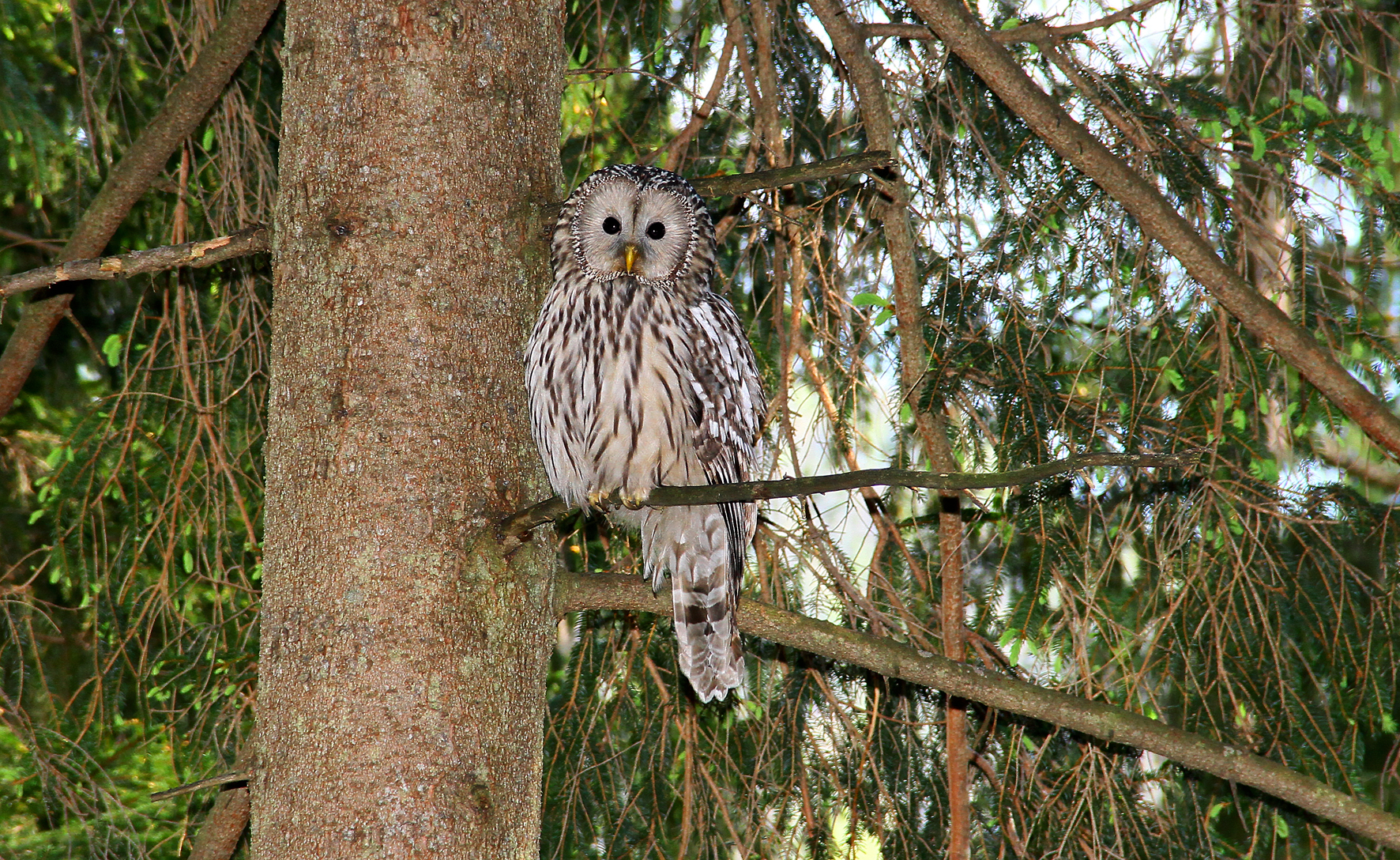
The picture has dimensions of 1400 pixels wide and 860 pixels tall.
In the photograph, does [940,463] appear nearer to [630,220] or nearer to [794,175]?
[794,175]

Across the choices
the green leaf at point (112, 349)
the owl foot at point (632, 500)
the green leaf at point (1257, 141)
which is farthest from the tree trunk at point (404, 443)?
the green leaf at point (1257, 141)

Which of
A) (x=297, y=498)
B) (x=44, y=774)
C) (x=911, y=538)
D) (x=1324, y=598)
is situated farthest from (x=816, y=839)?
(x=44, y=774)

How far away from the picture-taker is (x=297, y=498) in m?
2.14

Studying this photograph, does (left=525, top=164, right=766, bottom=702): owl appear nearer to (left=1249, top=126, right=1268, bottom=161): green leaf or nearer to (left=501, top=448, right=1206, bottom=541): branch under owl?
(left=501, top=448, right=1206, bottom=541): branch under owl

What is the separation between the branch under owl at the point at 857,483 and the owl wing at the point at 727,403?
69 centimetres

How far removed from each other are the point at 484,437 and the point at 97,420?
1.20 meters

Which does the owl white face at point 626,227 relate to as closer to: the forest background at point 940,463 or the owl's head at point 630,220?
the owl's head at point 630,220

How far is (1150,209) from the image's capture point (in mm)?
2438

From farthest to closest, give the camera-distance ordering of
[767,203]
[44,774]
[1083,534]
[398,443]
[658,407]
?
[767,203] < [658,407] < [1083,534] < [44,774] < [398,443]

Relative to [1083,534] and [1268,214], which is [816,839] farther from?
[1268,214]

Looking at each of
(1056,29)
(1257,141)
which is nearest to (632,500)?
(1056,29)

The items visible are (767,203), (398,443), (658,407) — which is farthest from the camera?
(767,203)

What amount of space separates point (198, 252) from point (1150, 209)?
185 cm

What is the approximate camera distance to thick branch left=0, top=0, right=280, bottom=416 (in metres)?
2.53
